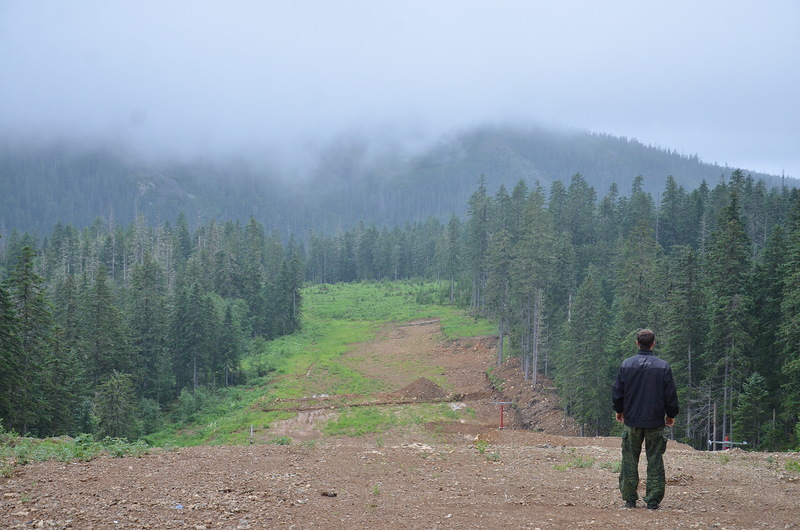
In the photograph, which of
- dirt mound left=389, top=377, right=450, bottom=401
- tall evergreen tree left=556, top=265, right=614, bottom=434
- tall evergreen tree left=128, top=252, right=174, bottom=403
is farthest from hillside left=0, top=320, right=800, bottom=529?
tall evergreen tree left=128, top=252, right=174, bottom=403

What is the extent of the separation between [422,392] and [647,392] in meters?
34.8

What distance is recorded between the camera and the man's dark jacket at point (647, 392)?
7.98m

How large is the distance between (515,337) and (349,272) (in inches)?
3417

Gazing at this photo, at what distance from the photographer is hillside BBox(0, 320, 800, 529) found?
768 cm

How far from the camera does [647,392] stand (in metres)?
8.04

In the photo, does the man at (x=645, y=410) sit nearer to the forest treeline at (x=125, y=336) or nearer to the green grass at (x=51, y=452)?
the green grass at (x=51, y=452)

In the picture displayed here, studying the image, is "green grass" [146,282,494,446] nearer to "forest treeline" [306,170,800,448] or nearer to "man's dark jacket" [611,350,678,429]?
"forest treeline" [306,170,800,448]

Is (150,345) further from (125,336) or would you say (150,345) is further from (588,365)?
(588,365)

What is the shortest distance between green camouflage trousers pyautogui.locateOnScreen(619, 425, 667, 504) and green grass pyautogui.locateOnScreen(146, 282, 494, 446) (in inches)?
993

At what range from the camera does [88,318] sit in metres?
41.9

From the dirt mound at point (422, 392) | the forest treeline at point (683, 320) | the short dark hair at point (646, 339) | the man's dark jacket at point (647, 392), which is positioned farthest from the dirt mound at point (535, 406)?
the short dark hair at point (646, 339)

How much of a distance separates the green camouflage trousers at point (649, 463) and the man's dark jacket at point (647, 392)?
0.19 m

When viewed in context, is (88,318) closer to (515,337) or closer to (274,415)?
(274,415)

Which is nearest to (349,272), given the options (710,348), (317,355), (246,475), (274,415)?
(317,355)
